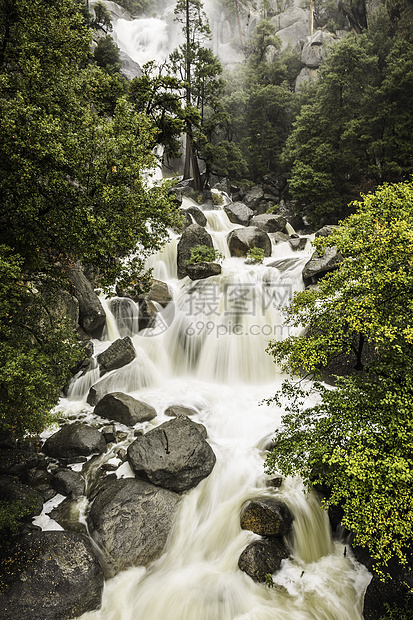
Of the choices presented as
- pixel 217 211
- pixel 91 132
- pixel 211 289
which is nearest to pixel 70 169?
pixel 91 132

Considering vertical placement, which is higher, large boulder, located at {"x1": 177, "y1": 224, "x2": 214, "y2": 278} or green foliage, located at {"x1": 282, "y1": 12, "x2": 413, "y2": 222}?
green foliage, located at {"x1": 282, "y1": 12, "x2": 413, "y2": 222}

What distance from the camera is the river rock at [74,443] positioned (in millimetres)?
9273

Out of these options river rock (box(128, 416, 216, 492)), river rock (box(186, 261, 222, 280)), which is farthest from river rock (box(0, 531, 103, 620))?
river rock (box(186, 261, 222, 280))

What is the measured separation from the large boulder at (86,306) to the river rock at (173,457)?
725cm

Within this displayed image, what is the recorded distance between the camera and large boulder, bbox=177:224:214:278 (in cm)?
1903

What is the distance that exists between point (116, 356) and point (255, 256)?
1052 centimetres

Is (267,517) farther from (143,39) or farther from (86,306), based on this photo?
(143,39)

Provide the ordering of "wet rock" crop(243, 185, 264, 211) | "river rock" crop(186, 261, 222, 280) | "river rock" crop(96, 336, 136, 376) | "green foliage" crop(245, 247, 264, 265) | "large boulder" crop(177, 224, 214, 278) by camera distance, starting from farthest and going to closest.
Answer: "wet rock" crop(243, 185, 264, 211), "green foliage" crop(245, 247, 264, 265), "large boulder" crop(177, 224, 214, 278), "river rock" crop(186, 261, 222, 280), "river rock" crop(96, 336, 136, 376)

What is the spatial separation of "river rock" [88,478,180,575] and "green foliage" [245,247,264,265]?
1421 centimetres

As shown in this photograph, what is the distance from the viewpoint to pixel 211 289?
16.8m

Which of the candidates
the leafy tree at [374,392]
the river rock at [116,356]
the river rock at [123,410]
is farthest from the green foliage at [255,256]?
the leafy tree at [374,392]

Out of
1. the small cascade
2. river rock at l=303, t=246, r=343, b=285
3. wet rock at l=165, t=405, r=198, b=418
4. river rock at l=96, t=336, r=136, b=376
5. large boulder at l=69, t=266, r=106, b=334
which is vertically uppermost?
the small cascade

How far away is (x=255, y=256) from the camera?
770 inches

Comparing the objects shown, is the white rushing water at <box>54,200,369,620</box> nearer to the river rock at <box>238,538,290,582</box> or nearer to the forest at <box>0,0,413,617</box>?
the river rock at <box>238,538,290,582</box>
